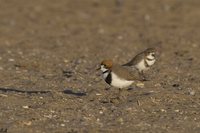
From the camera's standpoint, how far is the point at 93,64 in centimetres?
1609

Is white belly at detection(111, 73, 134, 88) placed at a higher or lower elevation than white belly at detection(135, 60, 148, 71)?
lower

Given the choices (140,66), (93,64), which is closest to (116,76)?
(140,66)

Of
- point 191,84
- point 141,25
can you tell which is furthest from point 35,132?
point 141,25

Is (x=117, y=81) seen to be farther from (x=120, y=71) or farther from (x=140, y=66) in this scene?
(x=140, y=66)

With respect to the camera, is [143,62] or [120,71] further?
[143,62]

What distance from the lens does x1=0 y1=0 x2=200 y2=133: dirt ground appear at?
10578mm

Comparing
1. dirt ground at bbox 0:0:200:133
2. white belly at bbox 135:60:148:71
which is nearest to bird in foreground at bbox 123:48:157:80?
white belly at bbox 135:60:148:71

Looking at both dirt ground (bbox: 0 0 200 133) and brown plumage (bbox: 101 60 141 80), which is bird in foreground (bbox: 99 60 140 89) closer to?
brown plumage (bbox: 101 60 141 80)

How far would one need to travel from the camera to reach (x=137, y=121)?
10516mm

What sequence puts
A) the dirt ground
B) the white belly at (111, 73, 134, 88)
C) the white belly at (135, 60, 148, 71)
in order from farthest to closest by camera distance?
the white belly at (135, 60, 148, 71), the white belly at (111, 73, 134, 88), the dirt ground

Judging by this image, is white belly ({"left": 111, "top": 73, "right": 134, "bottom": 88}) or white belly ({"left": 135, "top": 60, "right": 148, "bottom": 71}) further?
white belly ({"left": 135, "top": 60, "right": 148, "bottom": 71})

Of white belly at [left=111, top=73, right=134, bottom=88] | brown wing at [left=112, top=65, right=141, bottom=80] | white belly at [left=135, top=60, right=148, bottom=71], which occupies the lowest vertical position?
white belly at [left=111, top=73, right=134, bottom=88]

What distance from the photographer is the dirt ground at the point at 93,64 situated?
10.6 metres

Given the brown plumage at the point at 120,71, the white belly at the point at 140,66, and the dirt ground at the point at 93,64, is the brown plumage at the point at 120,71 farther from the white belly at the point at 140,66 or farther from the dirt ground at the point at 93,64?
the white belly at the point at 140,66
